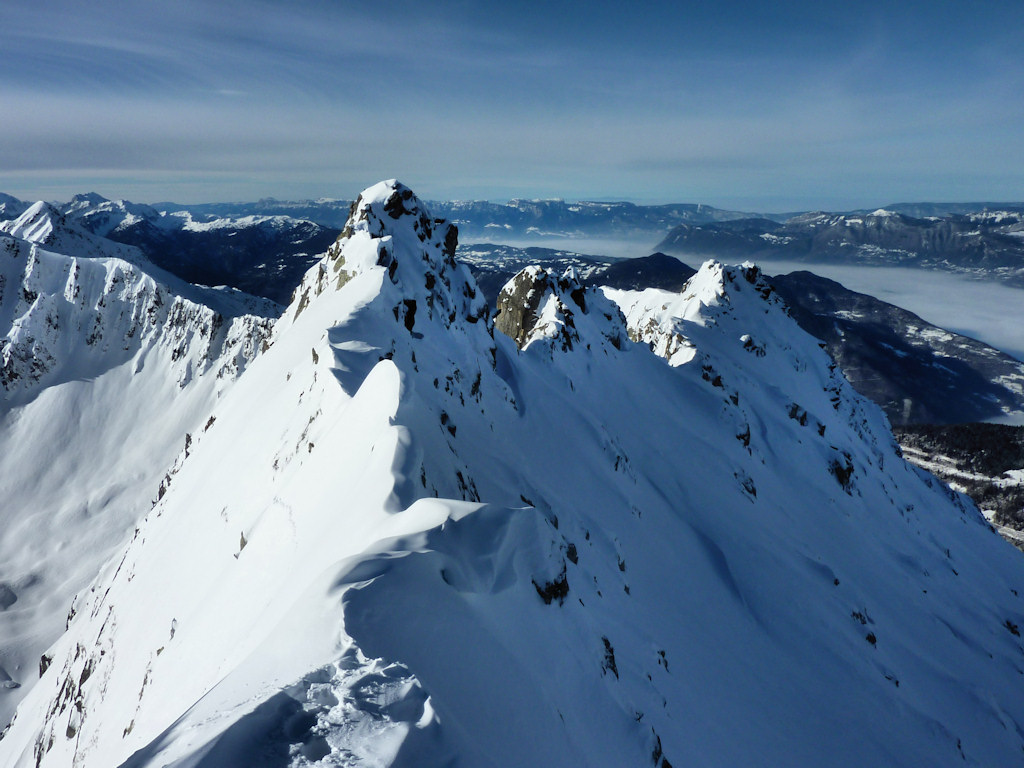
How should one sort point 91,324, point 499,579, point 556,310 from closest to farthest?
point 499,579 < point 556,310 < point 91,324

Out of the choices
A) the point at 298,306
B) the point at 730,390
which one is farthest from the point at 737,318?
the point at 298,306

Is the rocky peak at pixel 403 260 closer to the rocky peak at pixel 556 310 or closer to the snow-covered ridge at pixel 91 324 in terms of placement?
the rocky peak at pixel 556 310

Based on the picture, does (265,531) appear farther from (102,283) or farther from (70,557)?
(102,283)

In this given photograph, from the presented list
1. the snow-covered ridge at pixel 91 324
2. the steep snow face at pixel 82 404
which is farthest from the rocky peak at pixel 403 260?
the snow-covered ridge at pixel 91 324

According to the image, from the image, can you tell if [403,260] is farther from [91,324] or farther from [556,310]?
[91,324]

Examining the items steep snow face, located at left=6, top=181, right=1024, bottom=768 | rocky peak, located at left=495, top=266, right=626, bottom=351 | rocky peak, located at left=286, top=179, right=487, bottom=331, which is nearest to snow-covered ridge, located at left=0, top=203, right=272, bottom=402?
rocky peak, located at left=495, top=266, right=626, bottom=351

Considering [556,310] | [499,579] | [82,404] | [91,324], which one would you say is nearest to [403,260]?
[556,310]

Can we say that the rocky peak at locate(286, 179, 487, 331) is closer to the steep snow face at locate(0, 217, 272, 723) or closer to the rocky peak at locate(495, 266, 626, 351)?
the rocky peak at locate(495, 266, 626, 351)
